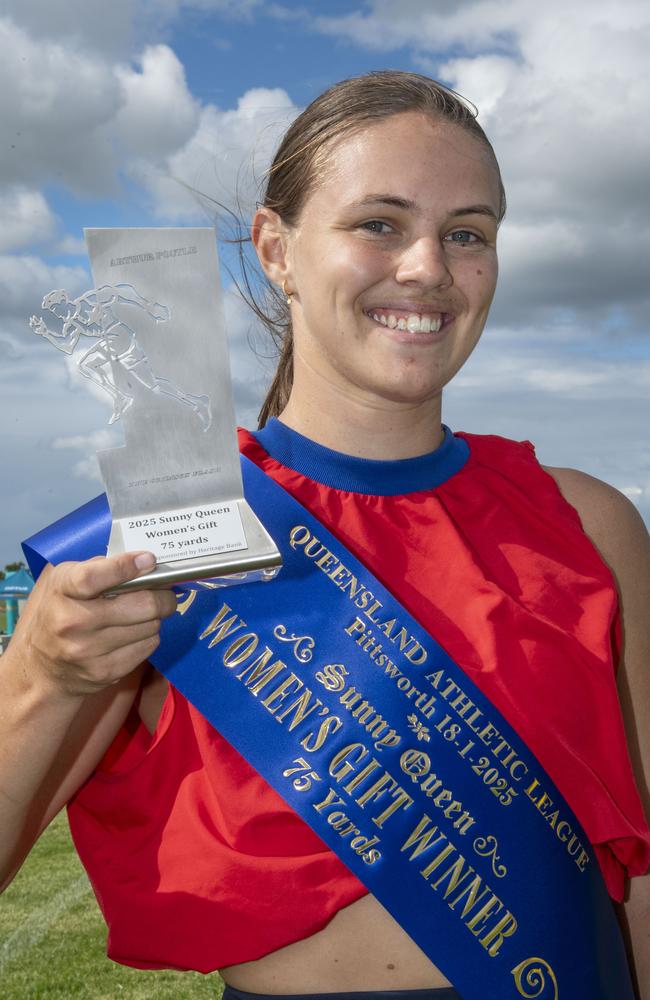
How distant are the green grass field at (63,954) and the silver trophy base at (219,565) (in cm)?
413

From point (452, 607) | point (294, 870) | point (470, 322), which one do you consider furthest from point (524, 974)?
point (470, 322)

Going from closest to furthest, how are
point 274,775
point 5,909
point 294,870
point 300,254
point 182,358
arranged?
1. point 182,358
2. point 294,870
3. point 274,775
4. point 300,254
5. point 5,909

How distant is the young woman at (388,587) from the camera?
1663 mm

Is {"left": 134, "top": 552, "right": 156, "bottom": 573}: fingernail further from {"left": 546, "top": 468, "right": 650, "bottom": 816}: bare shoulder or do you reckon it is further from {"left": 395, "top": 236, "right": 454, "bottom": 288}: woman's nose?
{"left": 546, "top": 468, "right": 650, "bottom": 816}: bare shoulder

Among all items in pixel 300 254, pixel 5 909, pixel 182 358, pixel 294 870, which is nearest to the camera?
pixel 182 358

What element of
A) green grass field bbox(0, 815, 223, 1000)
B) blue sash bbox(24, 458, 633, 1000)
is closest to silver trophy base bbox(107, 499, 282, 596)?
blue sash bbox(24, 458, 633, 1000)

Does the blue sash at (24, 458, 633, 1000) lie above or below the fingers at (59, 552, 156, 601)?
below

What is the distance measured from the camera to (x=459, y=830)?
1894mm

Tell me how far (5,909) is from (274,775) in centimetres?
524

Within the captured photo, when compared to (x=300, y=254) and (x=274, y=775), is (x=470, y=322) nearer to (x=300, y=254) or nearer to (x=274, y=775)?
(x=300, y=254)

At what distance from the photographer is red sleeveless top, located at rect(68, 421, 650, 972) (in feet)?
5.45

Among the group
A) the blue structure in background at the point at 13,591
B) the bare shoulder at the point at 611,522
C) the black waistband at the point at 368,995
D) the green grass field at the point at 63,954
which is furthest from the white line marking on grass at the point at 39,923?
the blue structure in background at the point at 13,591

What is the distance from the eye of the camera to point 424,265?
1.76 metres

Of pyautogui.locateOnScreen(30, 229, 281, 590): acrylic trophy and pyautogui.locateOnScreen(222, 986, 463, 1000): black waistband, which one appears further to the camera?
pyautogui.locateOnScreen(222, 986, 463, 1000): black waistband
